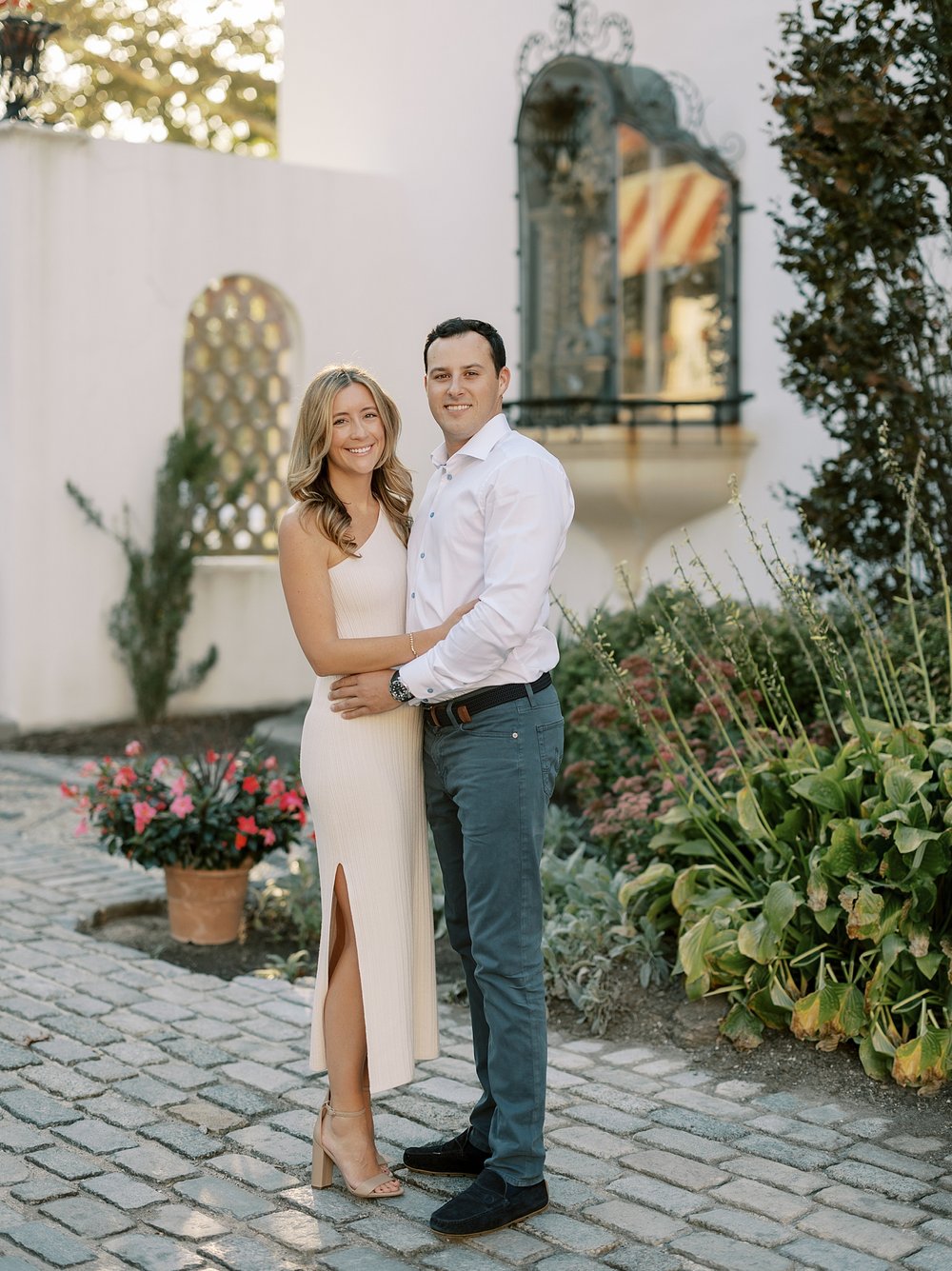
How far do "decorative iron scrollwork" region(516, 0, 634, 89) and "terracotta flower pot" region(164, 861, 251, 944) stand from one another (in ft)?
18.6

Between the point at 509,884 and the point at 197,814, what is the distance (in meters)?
2.41

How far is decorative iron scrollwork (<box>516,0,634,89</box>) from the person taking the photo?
9.20m

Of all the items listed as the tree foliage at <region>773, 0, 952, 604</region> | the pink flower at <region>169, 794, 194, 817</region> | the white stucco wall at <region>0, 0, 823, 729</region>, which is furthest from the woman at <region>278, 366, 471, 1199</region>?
the white stucco wall at <region>0, 0, 823, 729</region>

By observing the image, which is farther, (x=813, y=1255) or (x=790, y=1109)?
(x=790, y=1109)

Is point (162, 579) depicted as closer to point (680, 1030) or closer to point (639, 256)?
point (639, 256)

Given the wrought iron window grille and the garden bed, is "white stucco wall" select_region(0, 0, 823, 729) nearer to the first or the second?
the wrought iron window grille

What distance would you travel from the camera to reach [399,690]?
11.0 feet

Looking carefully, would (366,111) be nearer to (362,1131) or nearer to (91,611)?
(91,611)

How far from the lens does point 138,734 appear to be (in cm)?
1030

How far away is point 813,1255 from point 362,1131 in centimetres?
103

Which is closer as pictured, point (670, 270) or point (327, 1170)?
point (327, 1170)

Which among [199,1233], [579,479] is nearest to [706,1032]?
[199,1233]

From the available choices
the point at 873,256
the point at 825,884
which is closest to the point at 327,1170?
the point at 825,884

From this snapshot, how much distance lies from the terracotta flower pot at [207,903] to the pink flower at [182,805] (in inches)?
8.9
